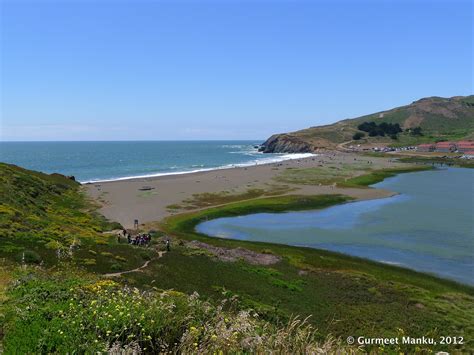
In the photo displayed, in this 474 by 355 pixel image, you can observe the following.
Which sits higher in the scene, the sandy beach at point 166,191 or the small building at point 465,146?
the small building at point 465,146

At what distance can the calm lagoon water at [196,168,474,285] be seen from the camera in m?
39.8

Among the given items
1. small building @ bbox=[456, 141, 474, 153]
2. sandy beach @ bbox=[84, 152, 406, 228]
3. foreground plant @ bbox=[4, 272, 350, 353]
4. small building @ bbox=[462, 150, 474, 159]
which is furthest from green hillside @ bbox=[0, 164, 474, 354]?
small building @ bbox=[456, 141, 474, 153]

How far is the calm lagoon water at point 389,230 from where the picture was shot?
39.8m

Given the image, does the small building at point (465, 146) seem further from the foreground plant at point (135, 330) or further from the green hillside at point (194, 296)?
the foreground plant at point (135, 330)

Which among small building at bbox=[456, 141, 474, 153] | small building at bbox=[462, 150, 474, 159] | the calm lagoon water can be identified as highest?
small building at bbox=[456, 141, 474, 153]

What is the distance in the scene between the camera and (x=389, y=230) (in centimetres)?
5206

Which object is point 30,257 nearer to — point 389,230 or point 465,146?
point 389,230

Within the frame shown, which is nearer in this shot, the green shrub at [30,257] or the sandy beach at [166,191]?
the green shrub at [30,257]

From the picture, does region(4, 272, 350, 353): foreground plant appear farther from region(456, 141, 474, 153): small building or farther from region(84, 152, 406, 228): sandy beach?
region(456, 141, 474, 153): small building

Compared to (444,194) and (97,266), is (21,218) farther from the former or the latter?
(444,194)

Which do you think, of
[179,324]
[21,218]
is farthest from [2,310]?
[21,218]

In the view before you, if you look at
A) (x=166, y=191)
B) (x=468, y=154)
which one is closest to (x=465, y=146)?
(x=468, y=154)

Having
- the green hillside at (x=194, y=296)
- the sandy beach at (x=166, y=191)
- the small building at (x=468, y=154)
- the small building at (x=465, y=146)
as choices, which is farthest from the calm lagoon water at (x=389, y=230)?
the small building at (x=465, y=146)

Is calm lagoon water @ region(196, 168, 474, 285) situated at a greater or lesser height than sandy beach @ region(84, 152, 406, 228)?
lesser
